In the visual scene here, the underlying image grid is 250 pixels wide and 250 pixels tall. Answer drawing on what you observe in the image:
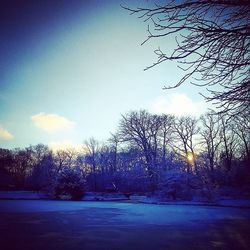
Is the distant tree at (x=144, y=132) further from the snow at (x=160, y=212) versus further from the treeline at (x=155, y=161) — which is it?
the snow at (x=160, y=212)

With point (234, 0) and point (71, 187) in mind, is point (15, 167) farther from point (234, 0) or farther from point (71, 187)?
point (234, 0)

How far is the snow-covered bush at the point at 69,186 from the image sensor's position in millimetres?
24359

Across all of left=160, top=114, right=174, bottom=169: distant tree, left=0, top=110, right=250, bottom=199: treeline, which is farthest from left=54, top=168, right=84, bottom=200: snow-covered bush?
left=160, top=114, right=174, bottom=169: distant tree

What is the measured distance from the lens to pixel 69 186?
2433 centimetres

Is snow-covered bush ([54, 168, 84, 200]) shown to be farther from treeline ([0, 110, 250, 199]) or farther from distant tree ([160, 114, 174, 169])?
distant tree ([160, 114, 174, 169])

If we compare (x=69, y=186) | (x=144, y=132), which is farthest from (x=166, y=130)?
(x=69, y=186)

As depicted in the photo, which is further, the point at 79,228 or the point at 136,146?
the point at 136,146

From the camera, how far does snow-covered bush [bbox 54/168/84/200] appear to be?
959 inches

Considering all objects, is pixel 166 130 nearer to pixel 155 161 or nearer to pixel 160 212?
pixel 155 161

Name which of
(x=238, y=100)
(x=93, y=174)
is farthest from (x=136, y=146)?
(x=238, y=100)

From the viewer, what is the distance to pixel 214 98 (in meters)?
3.77

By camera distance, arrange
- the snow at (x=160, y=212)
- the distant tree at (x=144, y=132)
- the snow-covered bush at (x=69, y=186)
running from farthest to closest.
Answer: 1. the distant tree at (x=144, y=132)
2. the snow-covered bush at (x=69, y=186)
3. the snow at (x=160, y=212)

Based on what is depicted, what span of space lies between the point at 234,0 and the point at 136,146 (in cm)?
3177

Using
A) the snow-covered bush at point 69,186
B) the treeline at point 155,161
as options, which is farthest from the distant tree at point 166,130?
the snow-covered bush at point 69,186
